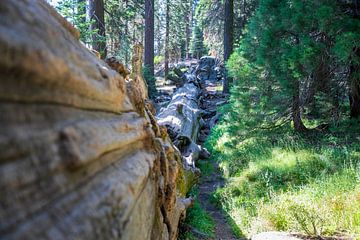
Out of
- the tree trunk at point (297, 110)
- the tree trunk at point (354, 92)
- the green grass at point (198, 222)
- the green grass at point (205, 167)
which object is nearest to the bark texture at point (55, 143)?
the green grass at point (198, 222)

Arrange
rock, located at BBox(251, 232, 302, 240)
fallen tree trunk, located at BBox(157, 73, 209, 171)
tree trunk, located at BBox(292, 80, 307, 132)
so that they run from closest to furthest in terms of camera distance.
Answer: rock, located at BBox(251, 232, 302, 240) < fallen tree trunk, located at BBox(157, 73, 209, 171) < tree trunk, located at BBox(292, 80, 307, 132)

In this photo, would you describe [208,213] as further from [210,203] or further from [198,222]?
[198,222]

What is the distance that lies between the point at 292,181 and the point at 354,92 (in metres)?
2.99

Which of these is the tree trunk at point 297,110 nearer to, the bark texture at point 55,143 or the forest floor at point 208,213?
the forest floor at point 208,213

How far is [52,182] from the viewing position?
113 centimetres

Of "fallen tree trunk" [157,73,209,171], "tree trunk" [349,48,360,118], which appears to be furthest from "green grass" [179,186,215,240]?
"tree trunk" [349,48,360,118]

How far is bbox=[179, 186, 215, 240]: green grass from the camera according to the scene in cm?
417

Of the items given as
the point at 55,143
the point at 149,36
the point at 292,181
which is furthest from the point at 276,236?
the point at 149,36

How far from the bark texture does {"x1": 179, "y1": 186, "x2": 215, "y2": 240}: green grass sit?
8.40ft

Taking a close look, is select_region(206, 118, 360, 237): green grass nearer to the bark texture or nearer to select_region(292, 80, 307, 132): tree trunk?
select_region(292, 80, 307, 132): tree trunk

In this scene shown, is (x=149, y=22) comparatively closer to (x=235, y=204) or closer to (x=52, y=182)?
(x=235, y=204)

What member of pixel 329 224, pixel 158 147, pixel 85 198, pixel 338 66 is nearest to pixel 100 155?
pixel 85 198

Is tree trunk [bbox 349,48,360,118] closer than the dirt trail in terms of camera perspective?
No

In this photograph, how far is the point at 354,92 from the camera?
7.36 metres
